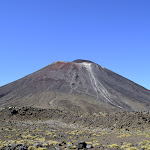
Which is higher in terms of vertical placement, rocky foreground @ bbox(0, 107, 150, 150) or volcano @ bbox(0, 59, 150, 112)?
volcano @ bbox(0, 59, 150, 112)

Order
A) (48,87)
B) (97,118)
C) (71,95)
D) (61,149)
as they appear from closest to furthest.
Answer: (61,149)
(97,118)
(71,95)
(48,87)

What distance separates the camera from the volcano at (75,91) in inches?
2288

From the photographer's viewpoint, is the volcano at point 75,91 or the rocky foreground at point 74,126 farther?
the volcano at point 75,91

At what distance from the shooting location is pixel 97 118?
28422mm

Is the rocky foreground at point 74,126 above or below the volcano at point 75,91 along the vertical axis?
below

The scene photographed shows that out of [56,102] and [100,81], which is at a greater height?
[100,81]

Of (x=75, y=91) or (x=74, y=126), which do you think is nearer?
(x=74, y=126)

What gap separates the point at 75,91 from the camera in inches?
2709

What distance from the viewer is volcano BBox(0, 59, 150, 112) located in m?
58.1

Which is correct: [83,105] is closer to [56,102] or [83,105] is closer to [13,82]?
[56,102]

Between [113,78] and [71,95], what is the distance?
28.9 m

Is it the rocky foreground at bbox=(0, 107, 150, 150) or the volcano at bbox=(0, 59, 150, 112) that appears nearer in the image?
the rocky foreground at bbox=(0, 107, 150, 150)

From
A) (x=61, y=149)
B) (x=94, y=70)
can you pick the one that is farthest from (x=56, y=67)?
(x=61, y=149)

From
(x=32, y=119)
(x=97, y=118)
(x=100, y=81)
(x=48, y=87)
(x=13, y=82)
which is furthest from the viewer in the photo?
(x=13, y=82)
